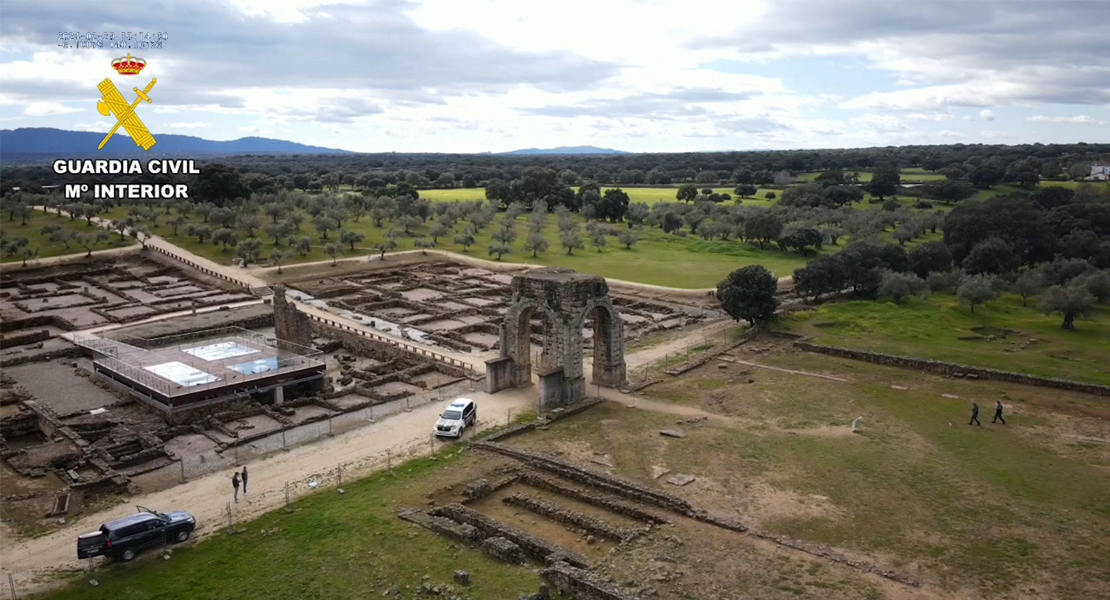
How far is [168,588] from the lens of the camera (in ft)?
63.2

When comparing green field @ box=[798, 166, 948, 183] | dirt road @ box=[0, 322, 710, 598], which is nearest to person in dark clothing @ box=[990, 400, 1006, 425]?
dirt road @ box=[0, 322, 710, 598]

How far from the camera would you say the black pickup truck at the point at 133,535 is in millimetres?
20312

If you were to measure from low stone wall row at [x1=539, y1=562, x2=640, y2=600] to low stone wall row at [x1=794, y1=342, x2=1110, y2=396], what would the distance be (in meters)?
27.7

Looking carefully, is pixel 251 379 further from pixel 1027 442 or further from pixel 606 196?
pixel 606 196

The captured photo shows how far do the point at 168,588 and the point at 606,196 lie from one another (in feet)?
299

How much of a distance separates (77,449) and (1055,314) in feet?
193

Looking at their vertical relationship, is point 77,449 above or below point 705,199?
below

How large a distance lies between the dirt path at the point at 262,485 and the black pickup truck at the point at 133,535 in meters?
0.70

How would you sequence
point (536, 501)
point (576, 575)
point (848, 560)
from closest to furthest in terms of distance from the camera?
point (576, 575) < point (848, 560) < point (536, 501)

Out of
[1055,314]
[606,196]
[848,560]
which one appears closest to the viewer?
[848,560]

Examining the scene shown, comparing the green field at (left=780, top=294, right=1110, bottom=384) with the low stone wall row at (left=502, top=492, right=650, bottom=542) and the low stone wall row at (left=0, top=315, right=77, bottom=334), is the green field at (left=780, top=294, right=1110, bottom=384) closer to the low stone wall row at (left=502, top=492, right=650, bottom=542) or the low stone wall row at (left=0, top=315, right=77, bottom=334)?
the low stone wall row at (left=502, top=492, right=650, bottom=542)

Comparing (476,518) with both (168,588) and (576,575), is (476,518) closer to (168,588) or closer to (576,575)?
(576,575)

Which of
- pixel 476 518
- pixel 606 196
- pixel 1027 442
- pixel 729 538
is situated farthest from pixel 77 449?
pixel 606 196

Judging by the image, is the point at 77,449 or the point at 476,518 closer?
the point at 476,518
